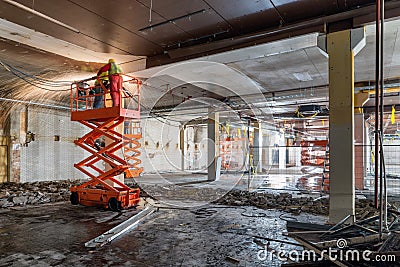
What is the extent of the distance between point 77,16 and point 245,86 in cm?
528

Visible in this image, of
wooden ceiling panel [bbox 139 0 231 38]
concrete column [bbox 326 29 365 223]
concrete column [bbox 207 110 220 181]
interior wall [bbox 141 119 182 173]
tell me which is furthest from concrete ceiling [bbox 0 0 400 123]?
interior wall [bbox 141 119 182 173]

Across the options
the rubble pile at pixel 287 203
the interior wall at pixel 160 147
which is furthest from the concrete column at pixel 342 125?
the interior wall at pixel 160 147

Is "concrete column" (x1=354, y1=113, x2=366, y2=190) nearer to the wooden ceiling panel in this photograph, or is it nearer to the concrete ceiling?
the concrete ceiling

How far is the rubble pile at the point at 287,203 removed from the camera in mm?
5441

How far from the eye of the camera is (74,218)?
4.95 m

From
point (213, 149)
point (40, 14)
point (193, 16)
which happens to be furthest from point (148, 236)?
point (213, 149)

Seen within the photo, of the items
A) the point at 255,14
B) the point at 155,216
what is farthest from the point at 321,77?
the point at 155,216

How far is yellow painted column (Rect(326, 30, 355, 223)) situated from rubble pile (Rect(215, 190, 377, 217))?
2.75 feet

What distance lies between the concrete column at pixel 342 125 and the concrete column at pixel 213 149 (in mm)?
7027

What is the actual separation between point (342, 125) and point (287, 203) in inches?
98.7

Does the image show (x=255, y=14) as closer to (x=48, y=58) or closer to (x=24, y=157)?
(x=48, y=58)

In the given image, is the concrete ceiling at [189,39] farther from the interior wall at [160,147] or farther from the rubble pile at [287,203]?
the interior wall at [160,147]

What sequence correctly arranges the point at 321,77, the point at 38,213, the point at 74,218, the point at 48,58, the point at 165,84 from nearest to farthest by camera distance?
the point at 74,218, the point at 38,213, the point at 48,58, the point at 321,77, the point at 165,84

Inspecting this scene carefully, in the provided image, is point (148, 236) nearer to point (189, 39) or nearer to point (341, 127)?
point (341, 127)
